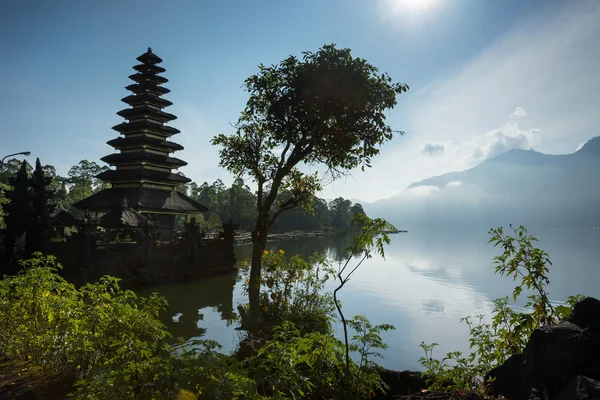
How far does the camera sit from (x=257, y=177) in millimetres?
9281

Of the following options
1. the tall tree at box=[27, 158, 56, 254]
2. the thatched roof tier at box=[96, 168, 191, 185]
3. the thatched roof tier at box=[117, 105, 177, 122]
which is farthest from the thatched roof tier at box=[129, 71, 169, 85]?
the tall tree at box=[27, 158, 56, 254]

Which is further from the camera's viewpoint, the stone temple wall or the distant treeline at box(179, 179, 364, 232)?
the distant treeline at box(179, 179, 364, 232)

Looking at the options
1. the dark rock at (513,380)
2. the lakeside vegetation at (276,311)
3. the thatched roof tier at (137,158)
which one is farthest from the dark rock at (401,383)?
the thatched roof tier at (137,158)

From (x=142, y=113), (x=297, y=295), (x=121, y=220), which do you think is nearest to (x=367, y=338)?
(x=297, y=295)

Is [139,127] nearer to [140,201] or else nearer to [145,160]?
[145,160]

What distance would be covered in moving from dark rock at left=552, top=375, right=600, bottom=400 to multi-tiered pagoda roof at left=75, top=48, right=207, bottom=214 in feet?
79.7

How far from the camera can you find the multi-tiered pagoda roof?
23.9 m

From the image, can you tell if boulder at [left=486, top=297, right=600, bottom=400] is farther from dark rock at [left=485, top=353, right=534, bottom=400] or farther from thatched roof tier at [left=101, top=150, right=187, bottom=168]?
thatched roof tier at [left=101, top=150, right=187, bottom=168]

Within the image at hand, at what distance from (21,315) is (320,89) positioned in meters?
6.60

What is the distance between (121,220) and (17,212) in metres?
5.20

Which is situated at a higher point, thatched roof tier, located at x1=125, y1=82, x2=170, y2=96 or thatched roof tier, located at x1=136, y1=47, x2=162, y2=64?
thatched roof tier, located at x1=136, y1=47, x2=162, y2=64

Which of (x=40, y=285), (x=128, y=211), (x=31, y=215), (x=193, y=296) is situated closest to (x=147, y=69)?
(x=128, y=211)

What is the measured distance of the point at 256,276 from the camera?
8.03 metres

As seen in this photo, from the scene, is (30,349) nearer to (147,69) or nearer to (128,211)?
(128,211)
